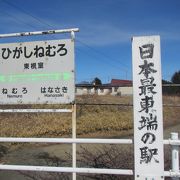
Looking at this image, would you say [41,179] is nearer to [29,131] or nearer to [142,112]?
[142,112]

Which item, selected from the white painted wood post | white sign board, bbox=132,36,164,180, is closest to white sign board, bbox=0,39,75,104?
white sign board, bbox=132,36,164,180

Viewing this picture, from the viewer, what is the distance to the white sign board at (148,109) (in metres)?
4.37

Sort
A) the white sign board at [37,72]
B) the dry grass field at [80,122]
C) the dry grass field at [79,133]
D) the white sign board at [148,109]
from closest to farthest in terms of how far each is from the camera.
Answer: the white sign board at [148,109] → the white sign board at [37,72] → the dry grass field at [79,133] → the dry grass field at [80,122]

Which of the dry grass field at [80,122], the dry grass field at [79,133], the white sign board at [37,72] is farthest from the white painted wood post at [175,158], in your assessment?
the dry grass field at [80,122]

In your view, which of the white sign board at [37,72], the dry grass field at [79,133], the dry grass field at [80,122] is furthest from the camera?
the dry grass field at [80,122]

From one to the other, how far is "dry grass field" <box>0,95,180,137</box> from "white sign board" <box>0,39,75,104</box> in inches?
208

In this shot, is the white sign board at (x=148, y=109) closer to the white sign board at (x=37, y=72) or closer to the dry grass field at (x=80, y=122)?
the white sign board at (x=37, y=72)

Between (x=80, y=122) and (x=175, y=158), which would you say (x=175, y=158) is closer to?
(x=175, y=158)

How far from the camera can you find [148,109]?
4406mm

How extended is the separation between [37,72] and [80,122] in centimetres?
1046

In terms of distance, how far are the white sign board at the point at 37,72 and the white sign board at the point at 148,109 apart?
4.06ft

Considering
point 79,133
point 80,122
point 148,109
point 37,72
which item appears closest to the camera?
point 148,109

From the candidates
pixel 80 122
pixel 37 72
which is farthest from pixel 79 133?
pixel 37 72

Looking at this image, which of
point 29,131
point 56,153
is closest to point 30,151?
point 56,153
